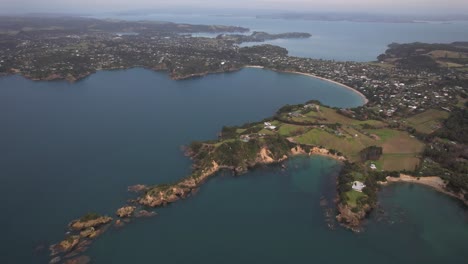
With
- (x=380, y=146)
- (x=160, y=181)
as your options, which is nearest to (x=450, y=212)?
(x=380, y=146)

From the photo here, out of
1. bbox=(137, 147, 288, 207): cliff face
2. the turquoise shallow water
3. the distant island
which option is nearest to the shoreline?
the distant island

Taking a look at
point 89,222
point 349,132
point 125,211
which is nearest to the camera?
point 89,222

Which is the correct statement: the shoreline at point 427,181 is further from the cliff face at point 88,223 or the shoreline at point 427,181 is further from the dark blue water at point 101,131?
the cliff face at point 88,223

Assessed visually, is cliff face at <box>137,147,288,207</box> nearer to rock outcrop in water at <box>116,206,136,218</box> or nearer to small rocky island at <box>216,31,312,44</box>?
rock outcrop in water at <box>116,206,136,218</box>

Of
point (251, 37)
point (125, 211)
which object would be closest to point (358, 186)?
point (125, 211)

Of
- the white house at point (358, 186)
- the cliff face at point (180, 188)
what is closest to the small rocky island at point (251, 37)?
the cliff face at point (180, 188)

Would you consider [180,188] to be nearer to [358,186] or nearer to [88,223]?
[88,223]

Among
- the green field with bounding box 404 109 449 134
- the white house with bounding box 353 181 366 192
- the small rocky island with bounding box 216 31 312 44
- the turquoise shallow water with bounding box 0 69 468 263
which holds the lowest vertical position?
the turquoise shallow water with bounding box 0 69 468 263

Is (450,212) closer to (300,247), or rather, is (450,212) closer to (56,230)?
(300,247)
